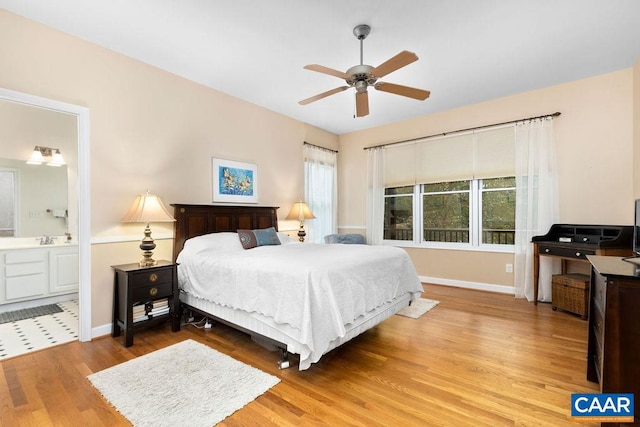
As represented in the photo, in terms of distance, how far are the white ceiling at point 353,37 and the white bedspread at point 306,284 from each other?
2.05 meters

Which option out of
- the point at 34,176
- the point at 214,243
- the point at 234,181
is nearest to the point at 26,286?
the point at 34,176

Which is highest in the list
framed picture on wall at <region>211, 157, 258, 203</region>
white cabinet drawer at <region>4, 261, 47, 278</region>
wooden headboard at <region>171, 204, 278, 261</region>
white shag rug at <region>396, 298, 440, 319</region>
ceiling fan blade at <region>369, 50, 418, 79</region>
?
ceiling fan blade at <region>369, 50, 418, 79</region>

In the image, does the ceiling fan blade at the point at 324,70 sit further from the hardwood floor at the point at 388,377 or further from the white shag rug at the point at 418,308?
the white shag rug at the point at 418,308

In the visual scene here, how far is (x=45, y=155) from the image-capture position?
4.20 meters

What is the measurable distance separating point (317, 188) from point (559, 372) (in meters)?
4.24

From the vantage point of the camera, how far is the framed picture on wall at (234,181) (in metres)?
3.94

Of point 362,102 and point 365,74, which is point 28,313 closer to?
point 362,102

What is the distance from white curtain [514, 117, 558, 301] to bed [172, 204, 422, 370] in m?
1.89

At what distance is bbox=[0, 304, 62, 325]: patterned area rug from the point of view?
3.38 meters

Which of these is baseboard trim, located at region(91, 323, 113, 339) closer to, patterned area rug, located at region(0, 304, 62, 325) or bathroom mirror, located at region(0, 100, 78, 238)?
patterned area rug, located at region(0, 304, 62, 325)

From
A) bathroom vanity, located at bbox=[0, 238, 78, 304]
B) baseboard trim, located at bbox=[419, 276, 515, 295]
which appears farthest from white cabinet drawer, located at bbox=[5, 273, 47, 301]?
baseboard trim, located at bbox=[419, 276, 515, 295]

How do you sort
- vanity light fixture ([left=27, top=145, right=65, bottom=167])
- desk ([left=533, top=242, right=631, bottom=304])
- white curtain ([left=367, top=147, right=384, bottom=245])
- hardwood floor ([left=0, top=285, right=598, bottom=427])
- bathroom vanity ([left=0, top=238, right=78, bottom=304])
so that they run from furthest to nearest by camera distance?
1. white curtain ([left=367, top=147, right=384, bottom=245])
2. vanity light fixture ([left=27, top=145, right=65, bottom=167])
3. bathroom vanity ([left=0, top=238, right=78, bottom=304])
4. desk ([left=533, top=242, right=631, bottom=304])
5. hardwood floor ([left=0, top=285, right=598, bottom=427])

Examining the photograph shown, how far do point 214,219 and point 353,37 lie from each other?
263 centimetres

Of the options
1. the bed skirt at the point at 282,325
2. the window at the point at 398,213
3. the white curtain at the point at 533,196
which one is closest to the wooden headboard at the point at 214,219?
the bed skirt at the point at 282,325
